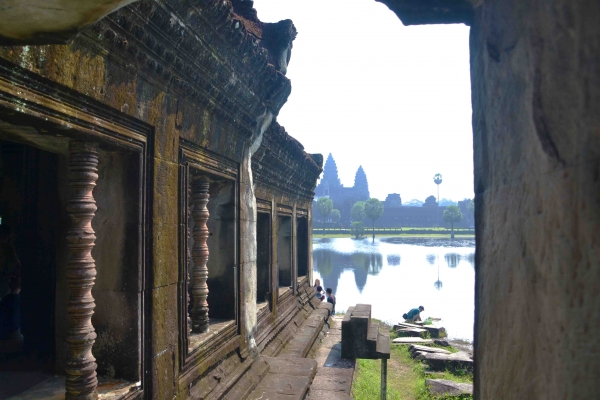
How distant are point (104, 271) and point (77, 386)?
0.64 metres

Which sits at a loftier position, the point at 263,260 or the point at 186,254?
the point at 186,254

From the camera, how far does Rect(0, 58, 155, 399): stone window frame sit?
187cm

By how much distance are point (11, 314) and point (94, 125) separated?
8.26ft

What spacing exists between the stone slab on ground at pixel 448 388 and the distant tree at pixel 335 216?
7727 centimetres

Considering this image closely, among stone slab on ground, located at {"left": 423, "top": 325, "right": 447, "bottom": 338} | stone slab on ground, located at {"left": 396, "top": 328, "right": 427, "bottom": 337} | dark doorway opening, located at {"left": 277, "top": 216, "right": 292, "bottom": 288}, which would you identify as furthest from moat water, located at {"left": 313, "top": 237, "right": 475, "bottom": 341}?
dark doorway opening, located at {"left": 277, "top": 216, "right": 292, "bottom": 288}

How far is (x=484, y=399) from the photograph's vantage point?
105 centimetres

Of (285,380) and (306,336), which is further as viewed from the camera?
(306,336)

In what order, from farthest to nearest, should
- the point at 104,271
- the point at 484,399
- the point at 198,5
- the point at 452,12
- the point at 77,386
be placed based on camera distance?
the point at 198,5 → the point at 104,271 → the point at 77,386 → the point at 452,12 → the point at 484,399

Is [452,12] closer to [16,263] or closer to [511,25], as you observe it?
[511,25]

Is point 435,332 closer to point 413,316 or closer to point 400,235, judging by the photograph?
point 413,316

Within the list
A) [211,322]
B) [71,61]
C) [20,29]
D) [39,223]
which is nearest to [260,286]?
[211,322]

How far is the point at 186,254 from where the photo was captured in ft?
10.9

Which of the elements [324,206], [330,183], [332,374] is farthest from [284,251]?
[330,183]

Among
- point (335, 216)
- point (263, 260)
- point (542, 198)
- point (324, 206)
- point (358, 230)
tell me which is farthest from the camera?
point (335, 216)
